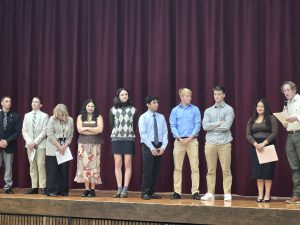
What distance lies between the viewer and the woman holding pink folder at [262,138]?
5.54 m

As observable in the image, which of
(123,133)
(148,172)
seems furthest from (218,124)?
(123,133)

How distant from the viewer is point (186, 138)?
5.89m

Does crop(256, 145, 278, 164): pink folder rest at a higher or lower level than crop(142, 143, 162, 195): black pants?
higher

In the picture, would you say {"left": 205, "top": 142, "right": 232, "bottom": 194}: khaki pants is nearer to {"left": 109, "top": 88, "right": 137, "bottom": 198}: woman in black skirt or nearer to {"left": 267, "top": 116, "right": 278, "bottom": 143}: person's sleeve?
{"left": 267, "top": 116, "right": 278, "bottom": 143}: person's sleeve

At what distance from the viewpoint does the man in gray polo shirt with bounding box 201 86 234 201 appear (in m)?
5.77

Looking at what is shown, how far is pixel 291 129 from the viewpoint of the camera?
5406mm

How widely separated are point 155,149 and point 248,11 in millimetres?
2508

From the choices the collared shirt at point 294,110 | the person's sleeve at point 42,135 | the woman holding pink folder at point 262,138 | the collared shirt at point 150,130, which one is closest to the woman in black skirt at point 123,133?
the collared shirt at point 150,130

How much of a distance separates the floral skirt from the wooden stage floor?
445mm

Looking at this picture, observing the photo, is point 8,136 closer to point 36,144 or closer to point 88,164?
point 36,144

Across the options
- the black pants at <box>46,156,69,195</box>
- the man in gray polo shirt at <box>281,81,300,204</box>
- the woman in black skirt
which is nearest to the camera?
the man in gray polo shirt at <box>281,81,300,204</box>

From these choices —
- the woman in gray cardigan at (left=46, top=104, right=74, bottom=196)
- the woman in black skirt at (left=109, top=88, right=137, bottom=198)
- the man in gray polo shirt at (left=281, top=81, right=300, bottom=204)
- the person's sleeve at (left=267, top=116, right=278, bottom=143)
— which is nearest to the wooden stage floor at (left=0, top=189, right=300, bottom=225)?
the man in gray polo shirt at (left=281, top=81, right=300, bottom=204)

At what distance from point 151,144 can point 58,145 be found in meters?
1.25

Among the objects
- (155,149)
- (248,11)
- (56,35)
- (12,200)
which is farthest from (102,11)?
(12,200)
